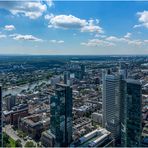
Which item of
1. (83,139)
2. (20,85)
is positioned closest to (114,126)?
(83,139)

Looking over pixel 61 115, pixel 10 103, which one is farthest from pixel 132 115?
pixel 10 103

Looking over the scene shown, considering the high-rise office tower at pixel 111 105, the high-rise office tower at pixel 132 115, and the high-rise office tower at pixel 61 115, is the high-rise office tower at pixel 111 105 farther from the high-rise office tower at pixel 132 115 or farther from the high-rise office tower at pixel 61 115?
the high-rise office tower at pixel 61 115

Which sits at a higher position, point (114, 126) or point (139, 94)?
point (139, 94)

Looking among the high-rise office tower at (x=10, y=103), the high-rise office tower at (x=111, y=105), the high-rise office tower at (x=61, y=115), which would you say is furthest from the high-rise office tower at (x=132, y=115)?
the high-rise office tower at (x=10, y=103)

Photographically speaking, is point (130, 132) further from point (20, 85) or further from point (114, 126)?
point (20, 85)

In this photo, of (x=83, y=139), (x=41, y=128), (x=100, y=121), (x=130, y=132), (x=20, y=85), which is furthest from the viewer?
(x=20, y=85)

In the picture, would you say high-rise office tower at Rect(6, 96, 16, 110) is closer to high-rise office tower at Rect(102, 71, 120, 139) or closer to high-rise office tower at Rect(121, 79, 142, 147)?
high-rise office tower at Rect(102, 71, 120, 139)
